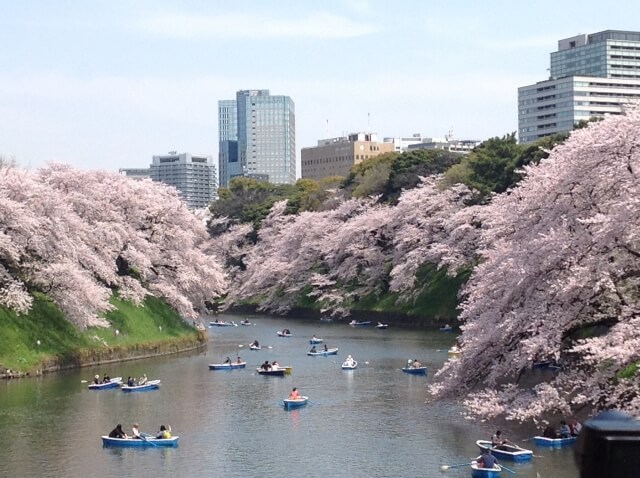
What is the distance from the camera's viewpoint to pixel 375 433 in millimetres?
32406

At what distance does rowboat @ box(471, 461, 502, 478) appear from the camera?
2556cm

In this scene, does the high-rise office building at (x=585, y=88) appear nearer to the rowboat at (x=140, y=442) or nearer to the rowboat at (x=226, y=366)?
the rowboat at (x=226, y=366)

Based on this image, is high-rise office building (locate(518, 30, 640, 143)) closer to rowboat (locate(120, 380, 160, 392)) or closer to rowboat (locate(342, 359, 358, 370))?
rowboat (locate(342, 359, 358, 370))

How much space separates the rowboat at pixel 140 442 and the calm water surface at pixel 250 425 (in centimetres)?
24

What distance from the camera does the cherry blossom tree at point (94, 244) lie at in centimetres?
4816

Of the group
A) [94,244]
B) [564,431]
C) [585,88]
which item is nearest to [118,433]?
[564,431]

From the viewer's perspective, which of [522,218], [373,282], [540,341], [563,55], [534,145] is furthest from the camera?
[563,55]

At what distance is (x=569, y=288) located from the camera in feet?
79.2

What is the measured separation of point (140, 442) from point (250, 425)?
4805mm

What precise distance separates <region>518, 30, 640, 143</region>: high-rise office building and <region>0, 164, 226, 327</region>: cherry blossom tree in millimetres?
110614

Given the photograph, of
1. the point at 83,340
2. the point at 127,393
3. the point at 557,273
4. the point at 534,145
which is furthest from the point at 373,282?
the point at 557,273

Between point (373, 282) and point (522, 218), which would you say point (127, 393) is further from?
point (373, 282)

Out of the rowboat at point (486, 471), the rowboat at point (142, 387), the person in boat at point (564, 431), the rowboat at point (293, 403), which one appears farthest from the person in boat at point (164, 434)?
the person in boat at point (564, 431)

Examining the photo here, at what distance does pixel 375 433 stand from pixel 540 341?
9579 mm
